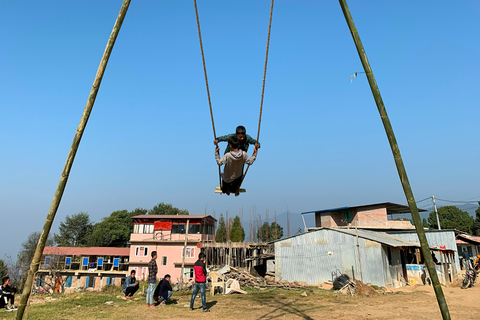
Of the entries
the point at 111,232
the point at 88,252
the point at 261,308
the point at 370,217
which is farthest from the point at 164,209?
the point at 261,308

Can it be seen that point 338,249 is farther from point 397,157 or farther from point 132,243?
point 132,243

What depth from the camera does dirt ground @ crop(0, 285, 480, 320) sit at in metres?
9.93

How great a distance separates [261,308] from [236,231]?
43469mm

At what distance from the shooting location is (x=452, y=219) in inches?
2429

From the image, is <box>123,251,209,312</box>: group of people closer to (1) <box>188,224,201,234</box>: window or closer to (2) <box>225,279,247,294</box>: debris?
(2) <box>225,279,247,294</box>: debris

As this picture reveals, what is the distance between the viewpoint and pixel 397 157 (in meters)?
4.67

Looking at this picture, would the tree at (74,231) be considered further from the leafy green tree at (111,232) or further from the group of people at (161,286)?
the group of people at (161,286)

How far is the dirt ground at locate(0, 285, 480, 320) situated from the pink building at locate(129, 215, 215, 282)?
23.9 m

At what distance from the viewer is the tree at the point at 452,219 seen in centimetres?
5883

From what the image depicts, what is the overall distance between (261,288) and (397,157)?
16.5m

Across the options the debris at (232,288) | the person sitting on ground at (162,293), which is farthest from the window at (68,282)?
the person sitting on ground at (162,293)

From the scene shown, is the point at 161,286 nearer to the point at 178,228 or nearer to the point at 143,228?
the point at 178,228

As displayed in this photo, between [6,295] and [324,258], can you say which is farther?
[324,258]

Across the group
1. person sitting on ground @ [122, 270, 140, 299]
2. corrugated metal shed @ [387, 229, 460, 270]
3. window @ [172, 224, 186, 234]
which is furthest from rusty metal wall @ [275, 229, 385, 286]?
window @ [172, 224, 186, 234]
